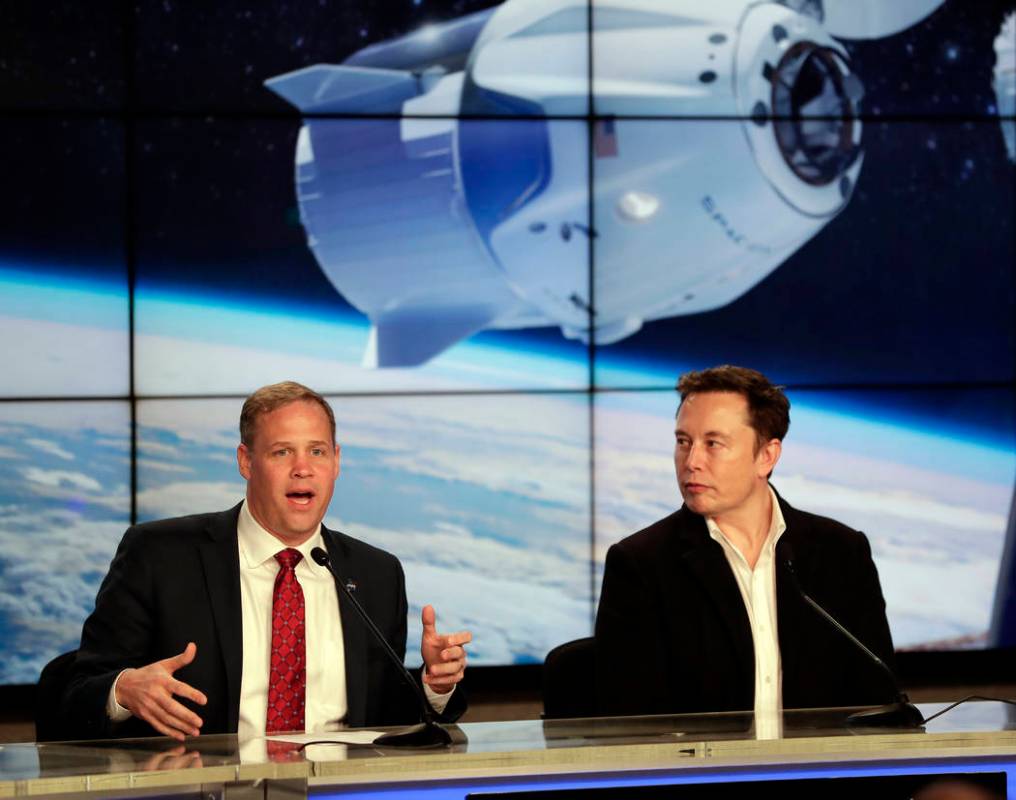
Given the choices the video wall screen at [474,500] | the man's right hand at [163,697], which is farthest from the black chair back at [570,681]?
the video wall screen at [474,500]

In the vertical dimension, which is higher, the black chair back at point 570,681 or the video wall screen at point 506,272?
the video wall screen at point 506,272

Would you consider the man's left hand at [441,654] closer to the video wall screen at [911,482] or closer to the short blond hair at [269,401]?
the short blond hair at [269,401]

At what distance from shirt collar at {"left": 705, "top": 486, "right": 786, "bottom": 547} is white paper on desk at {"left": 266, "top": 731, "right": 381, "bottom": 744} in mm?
955

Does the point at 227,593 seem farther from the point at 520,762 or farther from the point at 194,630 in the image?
the point at 520,762

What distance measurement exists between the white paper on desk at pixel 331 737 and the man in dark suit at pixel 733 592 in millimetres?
709

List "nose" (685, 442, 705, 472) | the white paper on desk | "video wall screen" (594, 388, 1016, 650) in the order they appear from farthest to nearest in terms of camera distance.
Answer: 1. "video wall screen" (594, 388, 1016, 650)
2. "nose" (685, 442, 705, 472)
3. the white paper on desk

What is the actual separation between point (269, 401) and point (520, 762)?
97cm

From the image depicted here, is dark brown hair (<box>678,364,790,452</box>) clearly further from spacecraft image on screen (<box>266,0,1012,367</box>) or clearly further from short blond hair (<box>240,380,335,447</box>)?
spacecraft image on screen (<box>266,0,1012,367</box>)

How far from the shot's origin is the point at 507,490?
536 centimetres

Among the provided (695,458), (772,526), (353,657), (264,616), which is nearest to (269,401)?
(264,616)

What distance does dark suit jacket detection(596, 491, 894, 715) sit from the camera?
8.95 feet

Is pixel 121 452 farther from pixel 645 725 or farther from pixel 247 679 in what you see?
pixel 645 725

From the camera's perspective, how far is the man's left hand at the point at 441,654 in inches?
95.0

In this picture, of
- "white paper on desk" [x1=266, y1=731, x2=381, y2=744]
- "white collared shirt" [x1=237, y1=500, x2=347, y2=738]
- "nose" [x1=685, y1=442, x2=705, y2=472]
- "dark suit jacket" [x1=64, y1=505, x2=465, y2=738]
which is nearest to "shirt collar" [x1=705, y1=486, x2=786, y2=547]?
"nose" [x1=685, y1=442, x2=705, y2=472]
